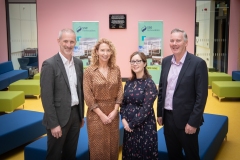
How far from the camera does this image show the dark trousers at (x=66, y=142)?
140 inches

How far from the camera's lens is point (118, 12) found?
12398mm

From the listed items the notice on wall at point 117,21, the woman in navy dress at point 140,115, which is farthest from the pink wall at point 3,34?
the woman in navy dress at point 140,115

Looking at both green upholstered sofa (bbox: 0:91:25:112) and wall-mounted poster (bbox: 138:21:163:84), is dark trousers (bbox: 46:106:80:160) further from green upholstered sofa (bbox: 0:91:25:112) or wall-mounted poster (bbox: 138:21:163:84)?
wall-mounted poster (bbox: 138:21:163:84)

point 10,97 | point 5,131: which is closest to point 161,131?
point 5,131

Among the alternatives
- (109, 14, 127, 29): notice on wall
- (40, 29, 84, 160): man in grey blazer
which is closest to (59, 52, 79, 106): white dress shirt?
(40, 29, 84, 160): man in grey blazer

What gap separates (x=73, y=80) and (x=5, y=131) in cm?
225

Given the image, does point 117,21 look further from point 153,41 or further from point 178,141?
point 178,141

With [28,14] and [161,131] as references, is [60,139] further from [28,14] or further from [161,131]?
[28,14]

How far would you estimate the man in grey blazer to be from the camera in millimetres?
3393

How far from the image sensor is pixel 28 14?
1498cm

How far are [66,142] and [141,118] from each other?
3.22 ft

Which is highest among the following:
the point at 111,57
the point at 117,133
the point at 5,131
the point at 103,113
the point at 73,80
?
the point at 111,57

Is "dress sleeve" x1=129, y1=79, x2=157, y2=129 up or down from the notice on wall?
down

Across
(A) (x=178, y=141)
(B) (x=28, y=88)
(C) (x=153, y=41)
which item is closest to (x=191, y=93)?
(A) (x=178, y=141)
